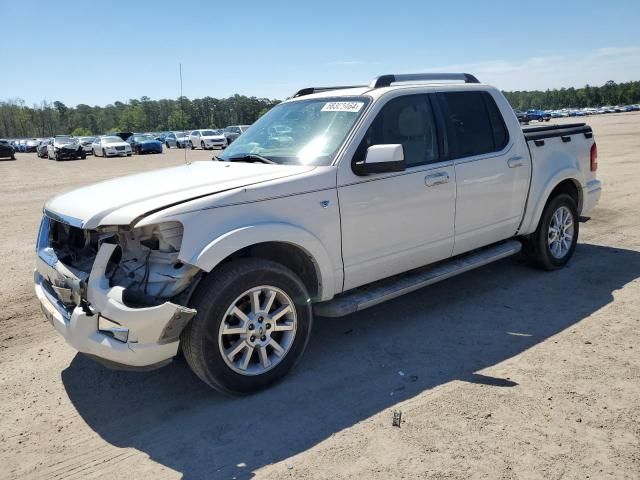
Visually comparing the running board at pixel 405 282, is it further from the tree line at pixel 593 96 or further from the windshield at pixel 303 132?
the tree line at pixel 593 96

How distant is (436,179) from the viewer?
4.33 m

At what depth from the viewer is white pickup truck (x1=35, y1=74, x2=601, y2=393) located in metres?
3.18

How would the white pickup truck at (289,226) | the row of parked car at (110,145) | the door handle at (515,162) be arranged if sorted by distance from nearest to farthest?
the white pickup truck at (289,226)
the door handle at (515,162)
the row of parked car at (110,145)

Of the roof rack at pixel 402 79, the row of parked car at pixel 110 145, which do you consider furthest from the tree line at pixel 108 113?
A: the roof rack at pixel 402 79

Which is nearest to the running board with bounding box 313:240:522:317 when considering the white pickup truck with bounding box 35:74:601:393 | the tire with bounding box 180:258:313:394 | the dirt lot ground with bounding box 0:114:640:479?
the white pickup truck with bounding box 35:74:601:393

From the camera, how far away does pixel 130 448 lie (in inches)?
120

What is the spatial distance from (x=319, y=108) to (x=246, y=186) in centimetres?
135

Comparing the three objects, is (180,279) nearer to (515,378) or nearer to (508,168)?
(515,378)

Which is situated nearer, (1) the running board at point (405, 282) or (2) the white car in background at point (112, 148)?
(1) the running board at point (405, 282)

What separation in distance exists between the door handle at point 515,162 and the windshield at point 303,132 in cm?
171

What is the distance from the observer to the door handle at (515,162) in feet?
16.5

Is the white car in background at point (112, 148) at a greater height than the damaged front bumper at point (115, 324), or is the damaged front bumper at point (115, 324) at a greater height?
the white car in background at point (112, 148)

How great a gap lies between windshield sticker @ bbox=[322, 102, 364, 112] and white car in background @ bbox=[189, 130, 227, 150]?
113ft

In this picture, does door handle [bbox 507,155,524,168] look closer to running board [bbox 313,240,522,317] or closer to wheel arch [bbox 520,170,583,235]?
wheel arch [bbox 520,170,583,235]
